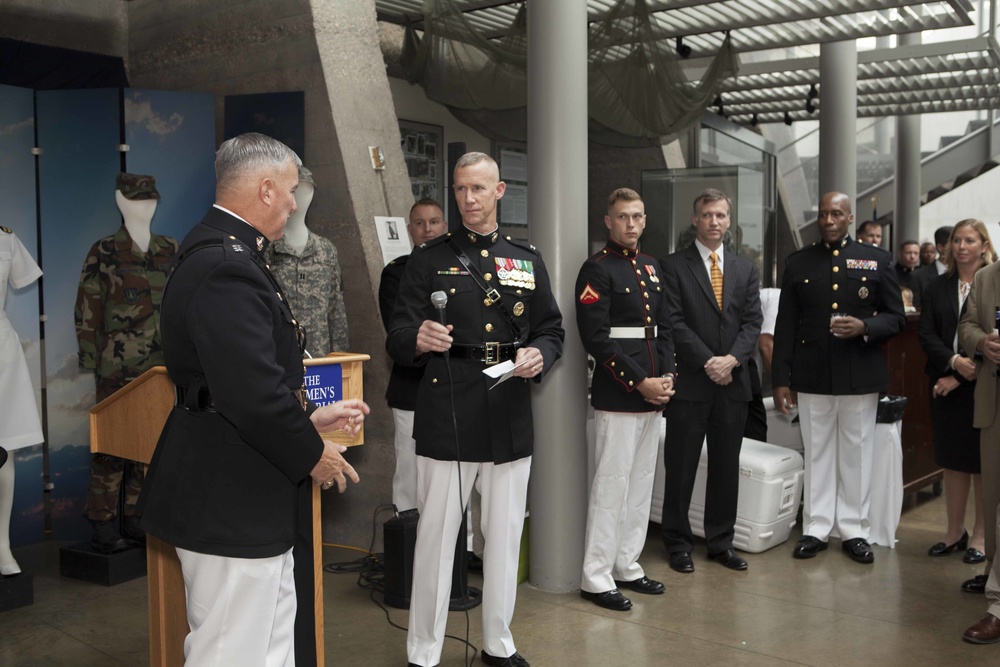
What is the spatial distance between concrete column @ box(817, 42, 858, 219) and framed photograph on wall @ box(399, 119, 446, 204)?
3.97m

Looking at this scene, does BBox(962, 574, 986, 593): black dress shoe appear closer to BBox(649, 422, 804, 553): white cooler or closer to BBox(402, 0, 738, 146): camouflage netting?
BBox(649, 422, 804, 553): white cooler

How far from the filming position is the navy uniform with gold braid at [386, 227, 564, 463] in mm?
3283

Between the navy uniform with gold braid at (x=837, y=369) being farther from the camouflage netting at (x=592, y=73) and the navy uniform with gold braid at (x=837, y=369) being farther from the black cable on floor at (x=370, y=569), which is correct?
the camouflage netting at (x=592, y=73)

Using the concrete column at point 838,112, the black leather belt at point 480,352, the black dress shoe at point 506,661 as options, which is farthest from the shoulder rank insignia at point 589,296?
the concrete column at point 838,112

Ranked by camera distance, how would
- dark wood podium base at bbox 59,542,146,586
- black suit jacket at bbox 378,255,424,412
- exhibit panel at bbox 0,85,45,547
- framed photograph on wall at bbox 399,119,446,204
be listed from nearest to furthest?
black suit jacket at bbox 378,255,424,412 < dark wood podium base at bbox 59,542,146,586 < exhibit panel at bbox 0,85,45,547 < framed photograph on wall at bbox 399,119,446,204

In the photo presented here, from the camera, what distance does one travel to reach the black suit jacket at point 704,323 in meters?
4.65

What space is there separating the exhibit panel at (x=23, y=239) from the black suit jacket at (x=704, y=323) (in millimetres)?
3514

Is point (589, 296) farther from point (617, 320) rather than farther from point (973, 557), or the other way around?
point (973, 557)

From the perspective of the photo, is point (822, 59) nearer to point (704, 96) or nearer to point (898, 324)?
→ point (704, 96)

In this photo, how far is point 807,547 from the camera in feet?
16.2

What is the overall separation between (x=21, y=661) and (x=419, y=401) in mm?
1923

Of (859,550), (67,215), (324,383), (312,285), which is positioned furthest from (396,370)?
(859,550)

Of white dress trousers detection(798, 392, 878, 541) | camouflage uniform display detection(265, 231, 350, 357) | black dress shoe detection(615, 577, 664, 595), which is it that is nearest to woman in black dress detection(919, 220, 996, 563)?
white dress trousers detection(798, 392, 878, 541)

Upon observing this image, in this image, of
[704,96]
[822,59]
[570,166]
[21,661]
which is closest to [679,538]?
[570,166]
